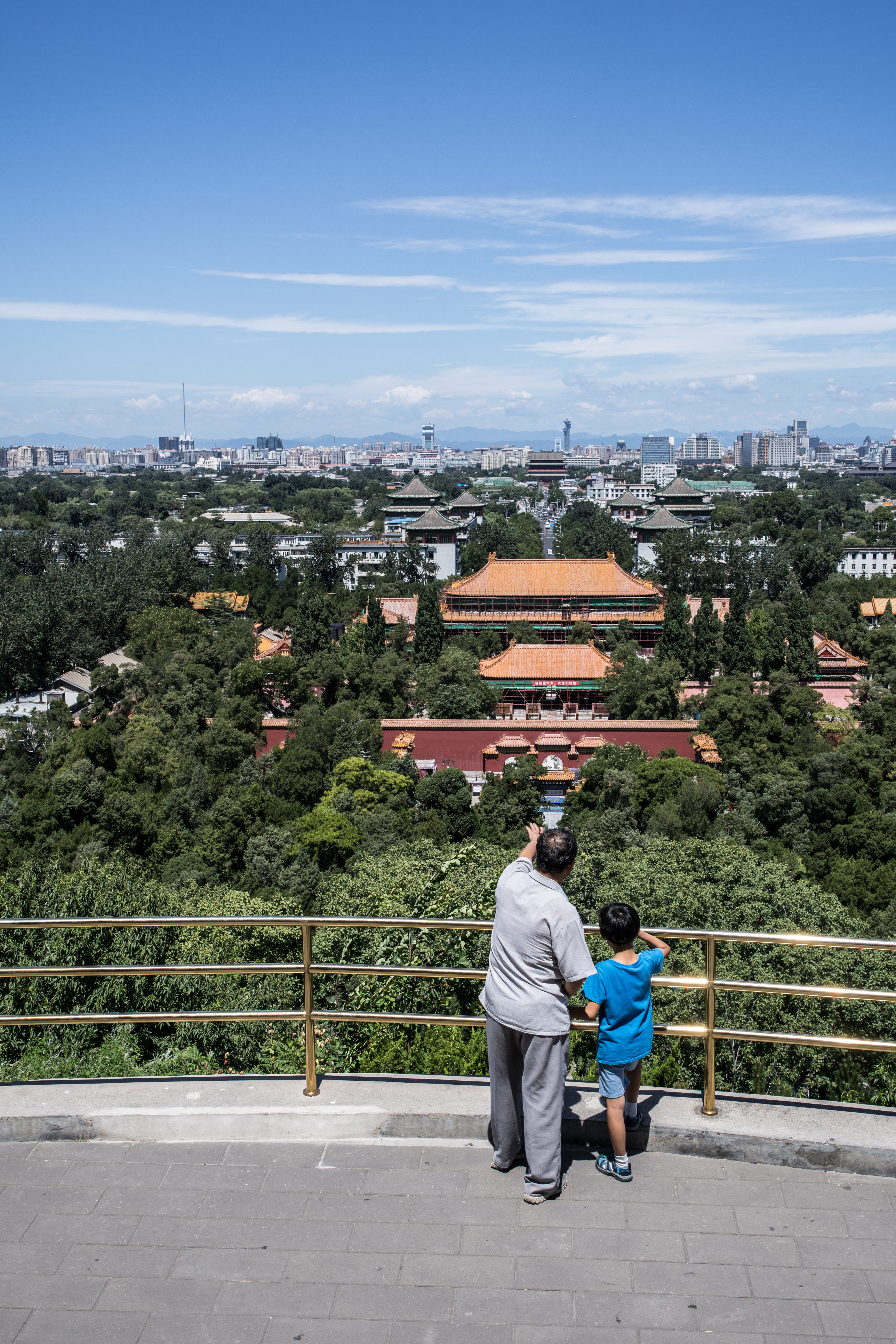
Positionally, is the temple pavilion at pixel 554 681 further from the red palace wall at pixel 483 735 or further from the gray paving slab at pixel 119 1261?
the gray paving slab at pixel 119 1261

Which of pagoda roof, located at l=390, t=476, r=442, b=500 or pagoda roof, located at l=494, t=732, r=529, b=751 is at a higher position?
pagoda roof, located at l=390, t=476, r=442, b=500

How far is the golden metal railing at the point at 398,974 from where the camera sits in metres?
3.23

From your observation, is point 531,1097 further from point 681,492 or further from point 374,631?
point 681,492

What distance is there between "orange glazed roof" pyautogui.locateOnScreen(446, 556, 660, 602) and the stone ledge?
26.5m

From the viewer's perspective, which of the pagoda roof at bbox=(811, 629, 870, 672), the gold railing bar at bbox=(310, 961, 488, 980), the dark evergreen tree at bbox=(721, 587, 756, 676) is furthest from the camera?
the pagoda roof at bbox=(811, 629, 870, 672)

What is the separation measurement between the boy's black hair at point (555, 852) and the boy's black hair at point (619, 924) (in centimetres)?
19

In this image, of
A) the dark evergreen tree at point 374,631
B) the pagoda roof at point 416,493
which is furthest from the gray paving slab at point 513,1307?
the pagoda roof at point 416,493

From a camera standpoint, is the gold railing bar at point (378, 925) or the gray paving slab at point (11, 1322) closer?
the gray paving slab at point (11, 1322)

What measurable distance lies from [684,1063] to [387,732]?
607 inches

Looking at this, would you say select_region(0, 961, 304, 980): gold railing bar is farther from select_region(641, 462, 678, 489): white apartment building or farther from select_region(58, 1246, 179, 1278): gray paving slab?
select_region(641, 462, 678, 489): white apartment building

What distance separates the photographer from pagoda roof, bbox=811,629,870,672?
2655 centimetres

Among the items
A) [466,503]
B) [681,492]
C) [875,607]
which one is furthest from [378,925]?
[466,503]

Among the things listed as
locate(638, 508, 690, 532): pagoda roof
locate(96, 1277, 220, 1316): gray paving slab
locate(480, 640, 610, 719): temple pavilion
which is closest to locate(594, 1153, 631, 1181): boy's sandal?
locate(96, 1277, 220, 1316): gray paving slab

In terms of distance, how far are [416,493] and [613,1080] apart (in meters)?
52.9
